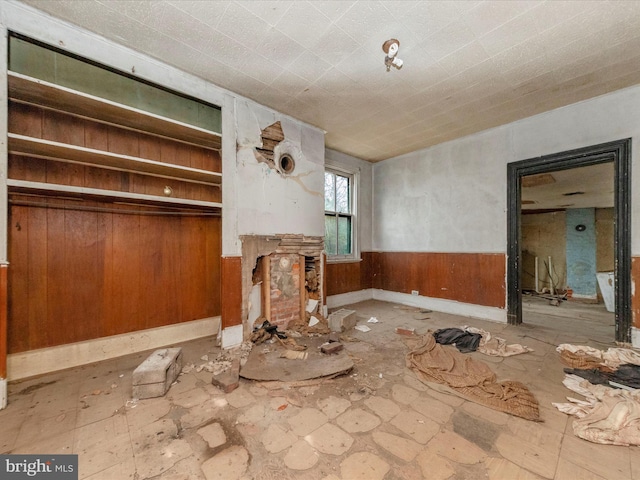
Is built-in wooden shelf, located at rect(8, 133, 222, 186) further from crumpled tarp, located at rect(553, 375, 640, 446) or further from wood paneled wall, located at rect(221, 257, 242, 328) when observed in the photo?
crumpled tarp, located at rect(553, 375, 640, 446)

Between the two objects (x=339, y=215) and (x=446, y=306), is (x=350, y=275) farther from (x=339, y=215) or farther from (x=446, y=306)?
(x=446, y=306)

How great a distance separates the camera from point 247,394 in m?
2.20

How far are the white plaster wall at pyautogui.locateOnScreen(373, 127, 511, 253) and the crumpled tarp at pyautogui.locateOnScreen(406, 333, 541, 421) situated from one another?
2363 millimetres

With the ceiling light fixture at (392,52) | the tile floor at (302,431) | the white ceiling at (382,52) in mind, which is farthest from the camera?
the ceiling light fixture at (392,52)

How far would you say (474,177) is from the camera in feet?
14.9

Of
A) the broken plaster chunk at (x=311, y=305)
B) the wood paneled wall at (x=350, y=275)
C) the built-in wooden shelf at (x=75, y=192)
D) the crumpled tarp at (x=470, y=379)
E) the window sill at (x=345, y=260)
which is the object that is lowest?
the crumpled tarp at (x=470, y=379)

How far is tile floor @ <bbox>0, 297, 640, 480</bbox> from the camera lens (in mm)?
1458

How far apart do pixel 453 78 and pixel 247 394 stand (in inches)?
154

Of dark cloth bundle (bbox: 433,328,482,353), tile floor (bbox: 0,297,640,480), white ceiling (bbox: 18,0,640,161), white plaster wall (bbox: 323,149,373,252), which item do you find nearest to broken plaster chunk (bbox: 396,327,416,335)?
dark cloth bundle (bbox: 433,328,482,353)

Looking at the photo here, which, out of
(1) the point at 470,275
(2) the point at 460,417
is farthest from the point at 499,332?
(2) the point at 460,417

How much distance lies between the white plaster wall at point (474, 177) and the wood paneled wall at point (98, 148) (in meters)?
3.79

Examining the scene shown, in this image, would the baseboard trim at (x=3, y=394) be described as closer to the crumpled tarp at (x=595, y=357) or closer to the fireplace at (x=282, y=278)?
the fireplace at (x=282, y=278)

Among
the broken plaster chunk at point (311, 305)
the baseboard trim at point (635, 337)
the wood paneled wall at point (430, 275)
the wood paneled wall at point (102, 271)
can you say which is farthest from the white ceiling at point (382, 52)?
the baseboard trim at point (635, 337)

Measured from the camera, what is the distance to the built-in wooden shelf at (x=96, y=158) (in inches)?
84.5
